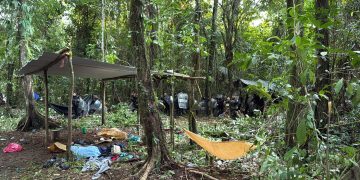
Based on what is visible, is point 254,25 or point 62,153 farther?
point 254,25

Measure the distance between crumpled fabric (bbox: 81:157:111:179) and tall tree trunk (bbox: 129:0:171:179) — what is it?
29.7 inches

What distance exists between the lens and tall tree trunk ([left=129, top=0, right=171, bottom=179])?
13.8ft

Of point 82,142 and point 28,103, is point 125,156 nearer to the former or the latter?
point 82,142

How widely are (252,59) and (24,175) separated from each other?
4313mm

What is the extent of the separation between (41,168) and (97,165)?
3.27 ft

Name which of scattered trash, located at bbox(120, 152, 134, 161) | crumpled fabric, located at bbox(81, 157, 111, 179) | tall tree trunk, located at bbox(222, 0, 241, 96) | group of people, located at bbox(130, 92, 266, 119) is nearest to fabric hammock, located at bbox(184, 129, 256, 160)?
crumpled fabric, located at bbox(81, 157, 111, 179)

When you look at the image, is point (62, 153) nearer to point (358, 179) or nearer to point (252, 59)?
point (252, 59)

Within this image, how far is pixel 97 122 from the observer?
33.3 ft

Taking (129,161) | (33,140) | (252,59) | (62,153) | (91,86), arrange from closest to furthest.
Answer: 1. (252,59)
2. (129,161)
3. (62,153)
4. (33,140)
5. (91,86)

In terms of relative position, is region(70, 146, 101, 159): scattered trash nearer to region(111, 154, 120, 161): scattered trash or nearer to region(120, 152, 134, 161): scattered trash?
region(111, 154, 120, 161): scattered trash

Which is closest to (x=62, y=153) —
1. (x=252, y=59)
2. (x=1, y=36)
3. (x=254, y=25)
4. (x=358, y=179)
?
(x=252, y=59)

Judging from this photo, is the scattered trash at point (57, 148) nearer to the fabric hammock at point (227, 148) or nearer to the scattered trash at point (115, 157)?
the scattered trash at point (115, 157)

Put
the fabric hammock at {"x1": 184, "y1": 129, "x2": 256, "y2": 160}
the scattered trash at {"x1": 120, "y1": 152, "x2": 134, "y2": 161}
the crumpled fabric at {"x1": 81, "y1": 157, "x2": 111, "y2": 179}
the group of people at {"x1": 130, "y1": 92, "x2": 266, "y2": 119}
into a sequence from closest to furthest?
the fabric hammock at {"x1": 184, "y1": 129, "x2": 256, "y2": 160}
the crumpled fabric at {"x1": 81, "y1": 157, "x2": 111, "y2": 179}
the scattered trash at {"x1": 120, "y1": 152, "x2": 134, "y2": 161}
the group of people at {"x1": 130, "y1": 92, "x2": 266, "y2": 119}

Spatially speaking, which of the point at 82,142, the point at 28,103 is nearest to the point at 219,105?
the point at 28,103
